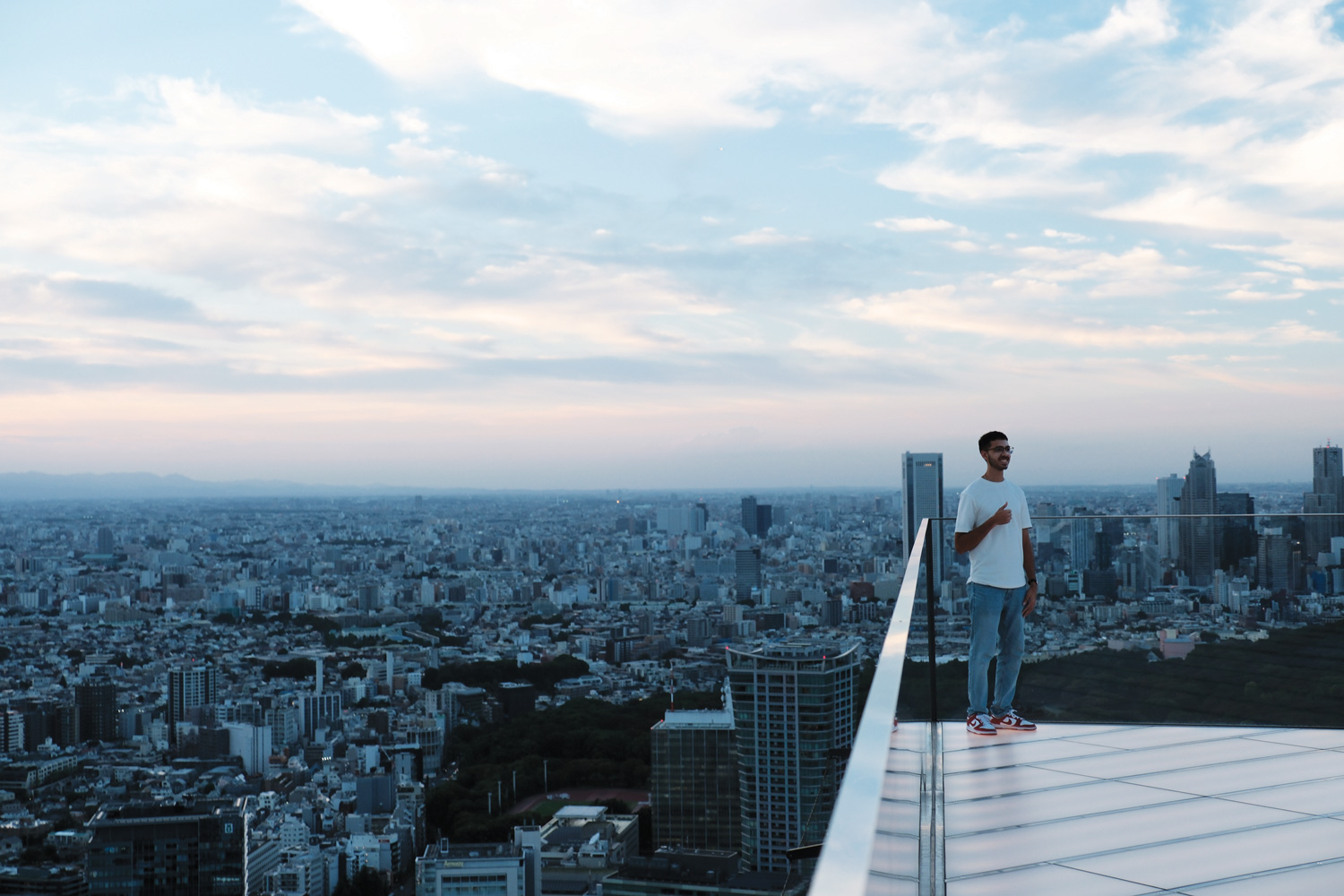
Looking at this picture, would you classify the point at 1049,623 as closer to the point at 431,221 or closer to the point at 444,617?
the point at 431,221

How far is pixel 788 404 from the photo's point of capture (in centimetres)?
2947

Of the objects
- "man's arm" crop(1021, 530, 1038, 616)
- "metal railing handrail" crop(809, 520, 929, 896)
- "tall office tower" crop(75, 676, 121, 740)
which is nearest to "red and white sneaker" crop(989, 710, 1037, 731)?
"man's arm" crop(1021, 530, 1038, 616)

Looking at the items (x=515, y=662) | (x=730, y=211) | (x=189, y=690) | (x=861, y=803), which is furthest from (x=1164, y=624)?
(x=189, y=690)

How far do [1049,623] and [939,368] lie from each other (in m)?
17.1

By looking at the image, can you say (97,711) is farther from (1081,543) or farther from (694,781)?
(1081,543)

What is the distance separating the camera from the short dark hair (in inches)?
131

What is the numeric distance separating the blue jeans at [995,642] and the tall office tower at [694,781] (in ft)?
9.19

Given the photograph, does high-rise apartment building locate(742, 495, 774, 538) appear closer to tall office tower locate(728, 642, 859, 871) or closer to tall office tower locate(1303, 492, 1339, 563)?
tall office tower locate(728, 642, 859, 871)

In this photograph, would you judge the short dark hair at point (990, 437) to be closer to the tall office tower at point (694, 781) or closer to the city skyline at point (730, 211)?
the city skyline at point (730, 211)

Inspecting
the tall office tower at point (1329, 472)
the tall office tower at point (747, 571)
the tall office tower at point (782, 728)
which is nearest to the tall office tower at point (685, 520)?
the tall office tower at point (747, 571)

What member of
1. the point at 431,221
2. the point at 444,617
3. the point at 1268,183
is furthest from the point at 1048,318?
the point at 444,617

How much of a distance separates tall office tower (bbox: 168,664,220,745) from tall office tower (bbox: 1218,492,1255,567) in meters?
23.6

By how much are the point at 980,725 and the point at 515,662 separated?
23764mm

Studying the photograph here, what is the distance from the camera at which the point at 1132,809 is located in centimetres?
258
